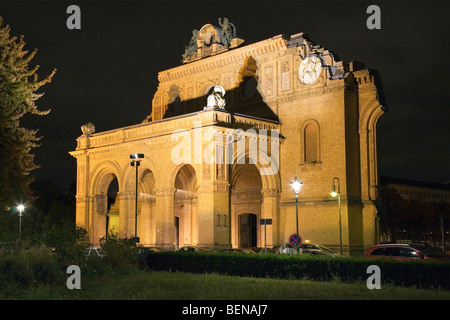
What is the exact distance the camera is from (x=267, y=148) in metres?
37.8

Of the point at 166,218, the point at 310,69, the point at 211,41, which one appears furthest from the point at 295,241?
the point at 211,41

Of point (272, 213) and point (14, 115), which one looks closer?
point (14, 115)

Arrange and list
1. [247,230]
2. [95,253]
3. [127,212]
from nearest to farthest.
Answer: [95,253], [127,212], [247,230]

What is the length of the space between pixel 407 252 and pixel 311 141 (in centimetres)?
1554

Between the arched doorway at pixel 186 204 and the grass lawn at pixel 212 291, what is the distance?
2444cm

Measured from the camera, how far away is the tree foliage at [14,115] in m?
20.7

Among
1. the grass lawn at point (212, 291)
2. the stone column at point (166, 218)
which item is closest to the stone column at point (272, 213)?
the stone column at point (166, 218)

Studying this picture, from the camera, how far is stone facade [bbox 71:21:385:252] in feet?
114

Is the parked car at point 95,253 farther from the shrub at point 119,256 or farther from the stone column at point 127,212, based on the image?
the stone column at point 127,212

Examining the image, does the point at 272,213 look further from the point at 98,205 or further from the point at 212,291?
the point at 212,291

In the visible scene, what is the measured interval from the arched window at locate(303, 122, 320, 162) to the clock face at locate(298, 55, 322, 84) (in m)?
2.85

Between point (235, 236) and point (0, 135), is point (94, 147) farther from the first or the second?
point (0, 135)

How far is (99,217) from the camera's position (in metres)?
44.0
